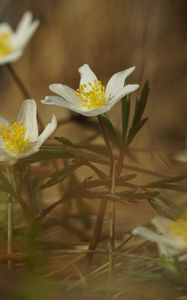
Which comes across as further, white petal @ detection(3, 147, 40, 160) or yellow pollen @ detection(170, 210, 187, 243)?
white petal @ detection(3, 147, 40, 160)

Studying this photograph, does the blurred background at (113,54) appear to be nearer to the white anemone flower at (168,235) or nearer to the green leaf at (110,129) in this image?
the green leaf at (110,129)

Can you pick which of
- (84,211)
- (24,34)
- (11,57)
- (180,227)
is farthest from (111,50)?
(180,227)

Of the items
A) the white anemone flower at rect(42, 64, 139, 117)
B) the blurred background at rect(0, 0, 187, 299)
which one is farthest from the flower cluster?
the blurred background at rect(0, 0, 187, 299)

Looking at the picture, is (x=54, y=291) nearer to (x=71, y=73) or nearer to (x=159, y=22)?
(x=159, y=22)

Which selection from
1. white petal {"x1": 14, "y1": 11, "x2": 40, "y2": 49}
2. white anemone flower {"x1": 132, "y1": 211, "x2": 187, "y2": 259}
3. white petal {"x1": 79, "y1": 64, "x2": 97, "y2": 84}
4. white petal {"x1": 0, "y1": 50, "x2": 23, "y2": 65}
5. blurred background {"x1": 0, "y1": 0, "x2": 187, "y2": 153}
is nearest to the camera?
white anemone flower {"x1": 132, "y1": 211, "x2": 187, "y2": 259}

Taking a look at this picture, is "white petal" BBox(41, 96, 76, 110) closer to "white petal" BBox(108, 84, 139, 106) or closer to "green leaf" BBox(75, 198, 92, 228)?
"white petal" BBox(108, 84, 139, 106)

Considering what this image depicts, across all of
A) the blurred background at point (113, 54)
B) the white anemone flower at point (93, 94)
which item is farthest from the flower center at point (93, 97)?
the blurred background at point (113, 54)

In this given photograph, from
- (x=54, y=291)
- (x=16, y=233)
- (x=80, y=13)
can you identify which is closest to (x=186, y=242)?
(x=54, y=291)
